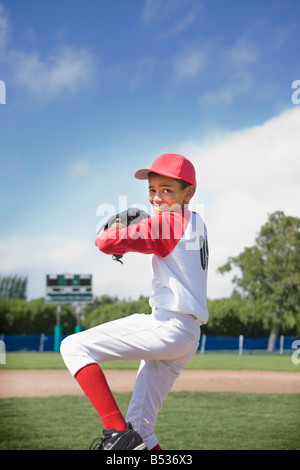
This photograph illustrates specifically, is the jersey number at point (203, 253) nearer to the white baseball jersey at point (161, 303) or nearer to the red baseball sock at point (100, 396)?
the white baseball jersey at point (161, 303)

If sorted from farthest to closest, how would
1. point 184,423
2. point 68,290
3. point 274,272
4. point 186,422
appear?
1. point 274,272
2. point 68,290
3. point 186,422
4. point 184,423

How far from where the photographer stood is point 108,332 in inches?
73.7

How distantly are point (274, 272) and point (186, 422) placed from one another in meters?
23.9

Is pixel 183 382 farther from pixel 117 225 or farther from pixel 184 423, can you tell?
pixel 117 225

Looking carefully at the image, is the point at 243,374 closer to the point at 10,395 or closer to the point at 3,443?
the point at 10,395

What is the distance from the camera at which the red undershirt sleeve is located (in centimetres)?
176

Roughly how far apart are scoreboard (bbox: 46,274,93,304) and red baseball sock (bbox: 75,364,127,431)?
2037cm

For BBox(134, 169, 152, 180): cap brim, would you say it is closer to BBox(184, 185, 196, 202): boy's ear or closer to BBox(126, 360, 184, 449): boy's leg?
BBox(184, 185, 196, 202): boy's ear

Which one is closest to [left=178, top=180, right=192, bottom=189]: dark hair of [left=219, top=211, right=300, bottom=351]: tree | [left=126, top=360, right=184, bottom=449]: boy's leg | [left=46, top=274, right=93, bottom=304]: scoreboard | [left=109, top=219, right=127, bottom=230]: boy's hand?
[left=109, top=219, right=127, bottom=230]: boy's hand

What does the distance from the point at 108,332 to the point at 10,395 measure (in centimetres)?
1034

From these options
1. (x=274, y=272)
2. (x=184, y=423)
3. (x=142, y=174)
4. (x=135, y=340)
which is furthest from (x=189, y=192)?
(x=274, y=272)

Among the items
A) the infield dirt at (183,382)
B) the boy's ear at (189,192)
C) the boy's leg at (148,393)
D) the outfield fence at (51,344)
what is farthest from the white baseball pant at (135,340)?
the outfield fence at (51,344)

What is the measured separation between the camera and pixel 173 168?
2.03 meters
